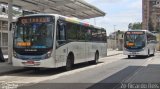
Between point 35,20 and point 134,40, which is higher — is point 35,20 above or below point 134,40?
above

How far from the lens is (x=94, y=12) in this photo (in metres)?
37.1

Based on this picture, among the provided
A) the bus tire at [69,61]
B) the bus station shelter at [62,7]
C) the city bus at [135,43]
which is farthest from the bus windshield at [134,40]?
the bus tire at [69,61]

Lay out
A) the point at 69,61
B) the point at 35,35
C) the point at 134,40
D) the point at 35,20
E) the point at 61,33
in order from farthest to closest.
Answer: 1. the point at 134,40
2. the point at 69,61
3. the point at 61,33
4. the point at 35,20
5. the point at 35,35

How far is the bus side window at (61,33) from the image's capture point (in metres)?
20.5

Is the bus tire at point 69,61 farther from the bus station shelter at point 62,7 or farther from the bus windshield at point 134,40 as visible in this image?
the bus windshield at point 134,40

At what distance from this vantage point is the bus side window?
20.5 m

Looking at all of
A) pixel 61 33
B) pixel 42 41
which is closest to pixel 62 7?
pixel 61 33

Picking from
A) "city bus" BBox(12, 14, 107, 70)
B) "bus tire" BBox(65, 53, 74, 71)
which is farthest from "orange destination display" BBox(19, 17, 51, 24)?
"bus tire" BBox(65, 53, 74, 71)

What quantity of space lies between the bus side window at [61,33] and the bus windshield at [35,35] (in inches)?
22.5

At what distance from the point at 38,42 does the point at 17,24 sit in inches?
62.5

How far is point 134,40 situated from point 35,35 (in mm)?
20944

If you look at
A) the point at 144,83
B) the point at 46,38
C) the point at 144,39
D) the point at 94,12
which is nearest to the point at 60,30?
the point at 46,38

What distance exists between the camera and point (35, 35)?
20.2 meters

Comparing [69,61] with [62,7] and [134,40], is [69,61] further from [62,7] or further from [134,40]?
[134,40]
